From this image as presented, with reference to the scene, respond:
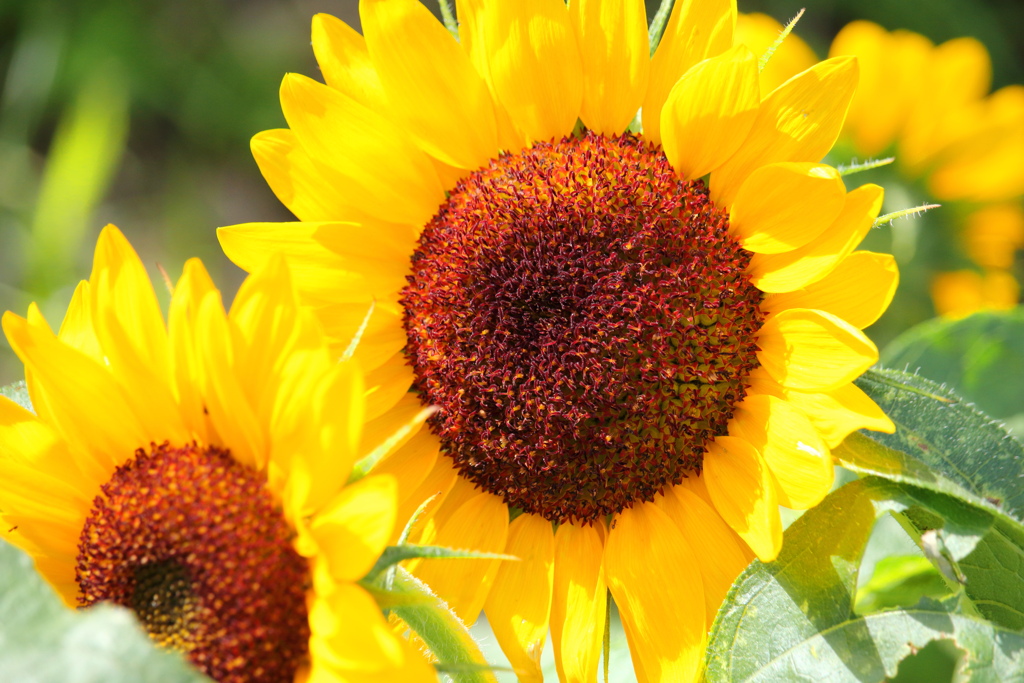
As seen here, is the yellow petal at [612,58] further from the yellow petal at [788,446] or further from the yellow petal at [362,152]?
the yellow petal at [788,446]

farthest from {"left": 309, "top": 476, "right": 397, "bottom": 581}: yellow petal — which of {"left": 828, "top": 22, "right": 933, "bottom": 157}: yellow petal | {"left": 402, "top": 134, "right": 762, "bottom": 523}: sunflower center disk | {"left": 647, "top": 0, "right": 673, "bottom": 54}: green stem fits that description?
{"left": 828, "top": 22, "right": 933, "bottom": 157}: yellow petal

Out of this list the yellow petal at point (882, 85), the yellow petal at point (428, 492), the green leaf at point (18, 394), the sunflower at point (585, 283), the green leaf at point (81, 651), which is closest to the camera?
the green leaf at point (81, 651)

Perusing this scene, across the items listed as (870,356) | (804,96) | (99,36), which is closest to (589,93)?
(804,96)

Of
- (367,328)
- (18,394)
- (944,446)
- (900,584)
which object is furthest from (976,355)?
(18,394)

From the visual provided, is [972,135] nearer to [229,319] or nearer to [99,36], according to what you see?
[229,319]

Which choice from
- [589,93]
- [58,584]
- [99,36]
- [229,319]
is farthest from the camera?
[99,36]

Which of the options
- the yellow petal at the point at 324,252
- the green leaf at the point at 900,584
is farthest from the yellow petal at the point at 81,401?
the green leaf at the point at 900,584
